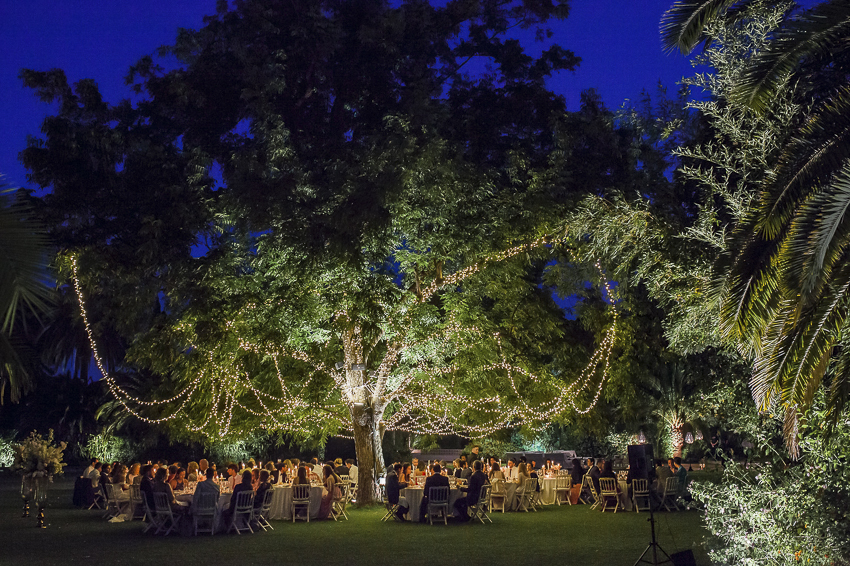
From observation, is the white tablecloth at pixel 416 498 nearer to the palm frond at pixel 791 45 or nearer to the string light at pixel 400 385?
the string light at pixel 400 385

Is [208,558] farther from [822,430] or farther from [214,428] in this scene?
[214,428]

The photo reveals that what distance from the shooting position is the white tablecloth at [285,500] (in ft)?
56.6

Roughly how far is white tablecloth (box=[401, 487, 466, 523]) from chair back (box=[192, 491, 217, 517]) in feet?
13.6

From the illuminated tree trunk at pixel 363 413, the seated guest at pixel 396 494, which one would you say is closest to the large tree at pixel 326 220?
the illuminated tree trunk at pixel 363 413

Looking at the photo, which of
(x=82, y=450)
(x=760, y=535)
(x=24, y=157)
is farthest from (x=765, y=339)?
(x=82, y=450)

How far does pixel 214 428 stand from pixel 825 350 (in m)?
17.9

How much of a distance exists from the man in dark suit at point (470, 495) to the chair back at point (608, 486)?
394 centimetres

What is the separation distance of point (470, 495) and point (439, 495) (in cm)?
75

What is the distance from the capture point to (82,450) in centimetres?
3322

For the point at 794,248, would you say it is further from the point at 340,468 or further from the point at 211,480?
the point at 340,468

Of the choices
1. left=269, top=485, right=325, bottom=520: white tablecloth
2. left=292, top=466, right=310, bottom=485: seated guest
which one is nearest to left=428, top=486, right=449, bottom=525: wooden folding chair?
left=269, top=485, right=325, bottom=520: white tablecloth

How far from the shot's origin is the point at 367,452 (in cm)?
2092

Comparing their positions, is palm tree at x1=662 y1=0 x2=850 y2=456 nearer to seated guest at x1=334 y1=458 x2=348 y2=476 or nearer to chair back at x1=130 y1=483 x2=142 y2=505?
chair back at x1=130 y1=483 x2=142 y2=505

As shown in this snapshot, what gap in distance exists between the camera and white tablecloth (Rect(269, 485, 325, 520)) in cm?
1727
